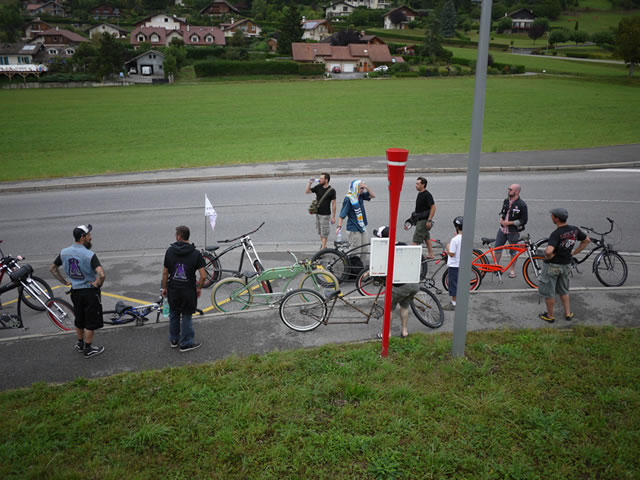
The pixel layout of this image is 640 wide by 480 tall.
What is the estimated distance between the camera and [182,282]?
7.34 m

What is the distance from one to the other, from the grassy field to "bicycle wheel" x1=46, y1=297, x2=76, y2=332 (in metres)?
15.4

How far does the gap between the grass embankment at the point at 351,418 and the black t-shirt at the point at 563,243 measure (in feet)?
4.89

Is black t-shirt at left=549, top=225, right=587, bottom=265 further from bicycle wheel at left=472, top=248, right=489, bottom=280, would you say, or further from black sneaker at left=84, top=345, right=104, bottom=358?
black sneaker at left=84, top=345, right=104, bottom=358

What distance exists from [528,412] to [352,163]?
17.9m

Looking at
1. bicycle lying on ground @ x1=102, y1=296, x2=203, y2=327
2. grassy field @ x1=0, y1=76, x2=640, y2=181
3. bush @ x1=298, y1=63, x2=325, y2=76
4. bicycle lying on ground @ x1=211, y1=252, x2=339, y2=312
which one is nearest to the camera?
bicycle lying on ground @ x1=102, y1=296, x2=203, y2=327

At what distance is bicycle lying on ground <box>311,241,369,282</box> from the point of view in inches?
390

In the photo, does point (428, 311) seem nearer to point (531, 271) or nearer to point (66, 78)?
point (531, 271)

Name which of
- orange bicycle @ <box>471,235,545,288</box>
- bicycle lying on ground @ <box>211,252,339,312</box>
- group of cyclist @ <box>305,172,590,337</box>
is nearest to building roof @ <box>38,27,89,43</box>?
group of cyclist @ <box>305,172,590,337</box>

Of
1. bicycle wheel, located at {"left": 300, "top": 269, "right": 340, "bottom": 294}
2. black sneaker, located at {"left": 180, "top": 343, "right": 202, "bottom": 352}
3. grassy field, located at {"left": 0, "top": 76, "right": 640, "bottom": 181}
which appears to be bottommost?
black sneaker, located at {"left": 180, "top": 343, "right": 202, "bottom": 352}

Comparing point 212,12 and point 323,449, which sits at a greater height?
point 212,12

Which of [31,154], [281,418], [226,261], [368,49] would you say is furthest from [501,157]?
[368,49]

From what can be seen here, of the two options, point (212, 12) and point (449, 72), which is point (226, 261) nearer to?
point (449, 72)

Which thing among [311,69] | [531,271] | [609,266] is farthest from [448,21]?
[531,271]

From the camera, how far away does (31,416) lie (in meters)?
5.71
